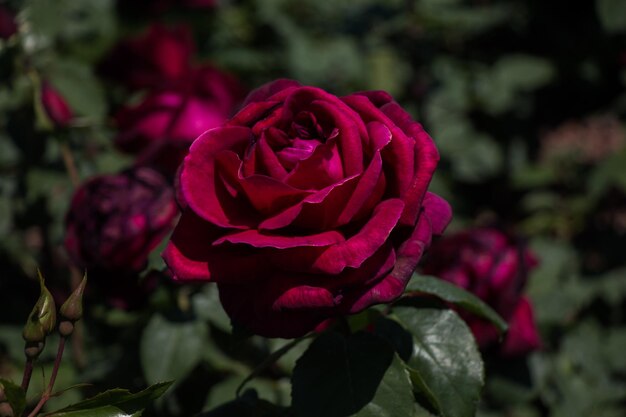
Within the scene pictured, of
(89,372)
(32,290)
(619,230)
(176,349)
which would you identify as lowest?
(619,230)

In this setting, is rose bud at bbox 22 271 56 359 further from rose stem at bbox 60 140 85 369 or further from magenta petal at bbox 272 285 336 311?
rose stem at bbox 60 140 85 369

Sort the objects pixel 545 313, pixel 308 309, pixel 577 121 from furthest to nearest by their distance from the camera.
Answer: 1. pixel 577 121
2. pixel 545 313
3. pixel 308 309

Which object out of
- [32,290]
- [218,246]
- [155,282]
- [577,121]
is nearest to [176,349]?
[155,282]

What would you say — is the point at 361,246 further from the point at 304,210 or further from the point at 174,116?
the point at 174,116

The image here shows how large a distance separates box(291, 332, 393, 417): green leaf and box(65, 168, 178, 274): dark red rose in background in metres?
0.44

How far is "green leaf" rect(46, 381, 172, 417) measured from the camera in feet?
2.63

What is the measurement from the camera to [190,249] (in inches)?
34.8

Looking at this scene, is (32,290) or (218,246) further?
(32,290)

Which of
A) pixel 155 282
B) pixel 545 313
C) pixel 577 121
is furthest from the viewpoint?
pixel 577 121

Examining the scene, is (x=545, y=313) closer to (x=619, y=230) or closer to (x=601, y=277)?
(x=601, y=277)

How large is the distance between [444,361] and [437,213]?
Answer: 0.16 metres

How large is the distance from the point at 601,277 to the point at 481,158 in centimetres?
56

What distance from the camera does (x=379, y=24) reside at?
94.6 inches

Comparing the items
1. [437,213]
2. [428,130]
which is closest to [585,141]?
[428,130]
